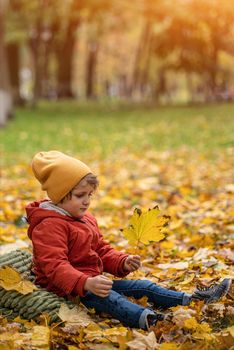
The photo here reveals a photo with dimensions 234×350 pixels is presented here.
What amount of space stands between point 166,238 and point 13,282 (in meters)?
2.29

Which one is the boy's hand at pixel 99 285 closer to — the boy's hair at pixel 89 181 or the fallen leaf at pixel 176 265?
the boy's hair at pixel 89 181

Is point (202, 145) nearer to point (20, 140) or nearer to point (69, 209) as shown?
point (20, 140)

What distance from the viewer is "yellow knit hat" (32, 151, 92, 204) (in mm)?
4020

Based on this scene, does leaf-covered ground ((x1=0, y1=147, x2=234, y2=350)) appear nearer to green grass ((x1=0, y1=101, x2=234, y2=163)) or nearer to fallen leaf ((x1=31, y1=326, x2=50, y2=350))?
fallen leaf ((x1=31, y1=326, x2=50, y2=350))

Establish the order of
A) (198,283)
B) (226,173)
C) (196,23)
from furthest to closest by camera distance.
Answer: (196,23), (226,173), (198,283)

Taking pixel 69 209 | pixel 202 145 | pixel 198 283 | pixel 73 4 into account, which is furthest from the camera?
pixel 73 4

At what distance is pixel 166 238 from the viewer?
6094 millimetres

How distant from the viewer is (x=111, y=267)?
14.2 feet

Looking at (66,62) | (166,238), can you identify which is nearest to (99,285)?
(166,238)

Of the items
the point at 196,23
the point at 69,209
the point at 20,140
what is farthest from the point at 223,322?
the point at 196,23

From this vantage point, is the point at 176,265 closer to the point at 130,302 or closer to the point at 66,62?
the point at 130,302

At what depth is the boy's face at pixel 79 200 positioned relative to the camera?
160 inches

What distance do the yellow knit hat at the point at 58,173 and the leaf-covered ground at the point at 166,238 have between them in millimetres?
674

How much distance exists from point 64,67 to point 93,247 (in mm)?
37500
